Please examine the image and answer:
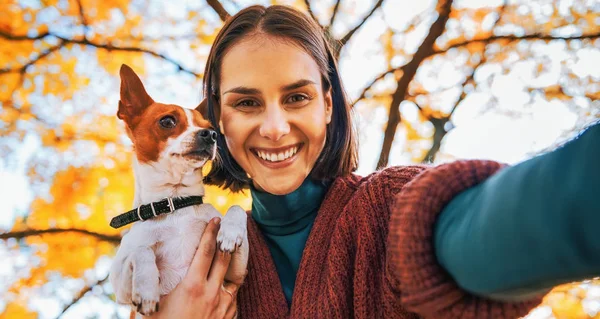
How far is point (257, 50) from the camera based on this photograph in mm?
1248

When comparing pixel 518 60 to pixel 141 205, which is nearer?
pixel 141 205

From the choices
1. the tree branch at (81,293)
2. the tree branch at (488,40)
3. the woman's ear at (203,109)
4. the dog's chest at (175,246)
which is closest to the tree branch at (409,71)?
the tree branch at (488,40)

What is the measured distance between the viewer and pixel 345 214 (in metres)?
1.21

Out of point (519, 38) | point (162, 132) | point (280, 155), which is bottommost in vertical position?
point (280, 155)

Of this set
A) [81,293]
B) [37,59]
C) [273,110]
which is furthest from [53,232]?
[273,110]

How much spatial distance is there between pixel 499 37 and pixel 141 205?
2658 mm

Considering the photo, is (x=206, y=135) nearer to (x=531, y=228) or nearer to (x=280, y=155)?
(x=280, y=155)

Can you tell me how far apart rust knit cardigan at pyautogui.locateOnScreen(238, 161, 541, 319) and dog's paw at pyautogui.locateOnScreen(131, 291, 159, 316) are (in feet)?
1.03

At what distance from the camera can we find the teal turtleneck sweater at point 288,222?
4.40 ft

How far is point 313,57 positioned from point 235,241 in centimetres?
62

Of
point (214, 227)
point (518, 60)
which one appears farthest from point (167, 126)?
point (518, 60)

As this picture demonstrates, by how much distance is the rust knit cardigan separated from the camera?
543mm

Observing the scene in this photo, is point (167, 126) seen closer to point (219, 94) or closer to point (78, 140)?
point (219, 94)

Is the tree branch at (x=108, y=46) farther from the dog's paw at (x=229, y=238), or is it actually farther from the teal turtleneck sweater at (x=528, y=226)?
the teal turtleneck sweater at (x=528, y=226)
